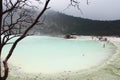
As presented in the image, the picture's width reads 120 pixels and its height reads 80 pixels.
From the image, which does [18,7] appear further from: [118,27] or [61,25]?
[61,25]

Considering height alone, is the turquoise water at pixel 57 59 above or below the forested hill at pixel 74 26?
above

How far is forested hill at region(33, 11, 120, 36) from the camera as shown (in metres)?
110

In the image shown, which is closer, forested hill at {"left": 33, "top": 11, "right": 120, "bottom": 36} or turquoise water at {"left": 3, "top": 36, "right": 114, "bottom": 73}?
turquoise water at {"left": 3, "top": 36, "right": 114, "bottom": 73}

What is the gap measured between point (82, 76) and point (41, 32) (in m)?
95.2

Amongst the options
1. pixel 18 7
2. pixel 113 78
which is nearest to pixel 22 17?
pixel 18 7

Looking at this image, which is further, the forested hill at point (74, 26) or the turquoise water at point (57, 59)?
the forested hill at point (74, 26)

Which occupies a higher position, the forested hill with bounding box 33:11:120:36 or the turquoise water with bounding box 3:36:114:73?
the turquoise water with bounding box 3:36:114:73

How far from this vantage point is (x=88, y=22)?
12644 centimetres

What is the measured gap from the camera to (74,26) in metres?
123

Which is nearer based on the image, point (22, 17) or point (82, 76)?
point (22, 17)

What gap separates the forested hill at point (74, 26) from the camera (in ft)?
362

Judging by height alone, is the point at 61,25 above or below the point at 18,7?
below

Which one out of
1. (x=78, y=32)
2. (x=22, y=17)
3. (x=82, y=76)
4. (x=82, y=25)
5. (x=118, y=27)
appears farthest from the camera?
(x=82, y=25)

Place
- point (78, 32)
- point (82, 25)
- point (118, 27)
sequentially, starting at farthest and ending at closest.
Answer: point (82, 25) < point (78, 32) < point (118, 27)
